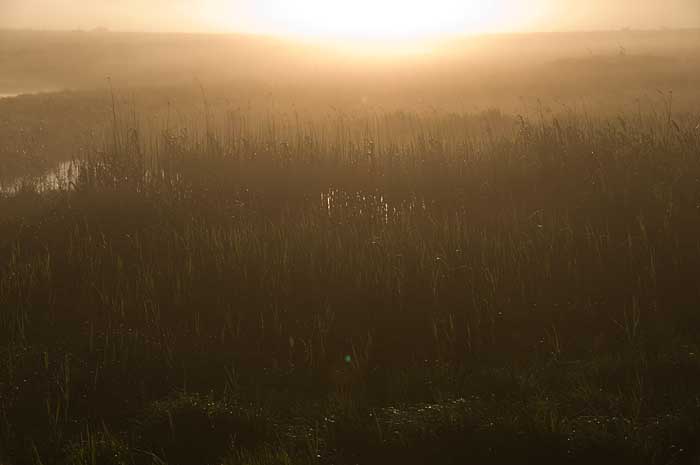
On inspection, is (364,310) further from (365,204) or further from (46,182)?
(46,182)

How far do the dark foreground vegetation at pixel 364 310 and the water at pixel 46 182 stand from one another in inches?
46.9

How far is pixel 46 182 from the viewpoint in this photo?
42.9ft

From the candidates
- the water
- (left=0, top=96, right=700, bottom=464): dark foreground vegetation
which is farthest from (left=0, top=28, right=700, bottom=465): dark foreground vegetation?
the water

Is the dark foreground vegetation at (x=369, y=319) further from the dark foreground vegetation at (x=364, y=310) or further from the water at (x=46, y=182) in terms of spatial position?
the water at (x=46, y=182)

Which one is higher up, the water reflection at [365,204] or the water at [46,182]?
the water reflection at [365,204]

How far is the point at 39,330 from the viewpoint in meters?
6.18

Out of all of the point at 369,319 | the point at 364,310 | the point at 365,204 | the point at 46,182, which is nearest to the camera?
the point at 369,319

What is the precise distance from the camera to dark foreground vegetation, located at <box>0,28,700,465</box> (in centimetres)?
456

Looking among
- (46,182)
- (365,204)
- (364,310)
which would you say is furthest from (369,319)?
(46,182)

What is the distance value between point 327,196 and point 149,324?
15.2ft

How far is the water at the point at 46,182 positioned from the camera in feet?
40.2

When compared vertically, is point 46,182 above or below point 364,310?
above

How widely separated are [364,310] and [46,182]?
28.5ft

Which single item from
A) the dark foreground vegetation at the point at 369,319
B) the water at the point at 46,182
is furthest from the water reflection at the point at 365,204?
the water at the point at 46,182
